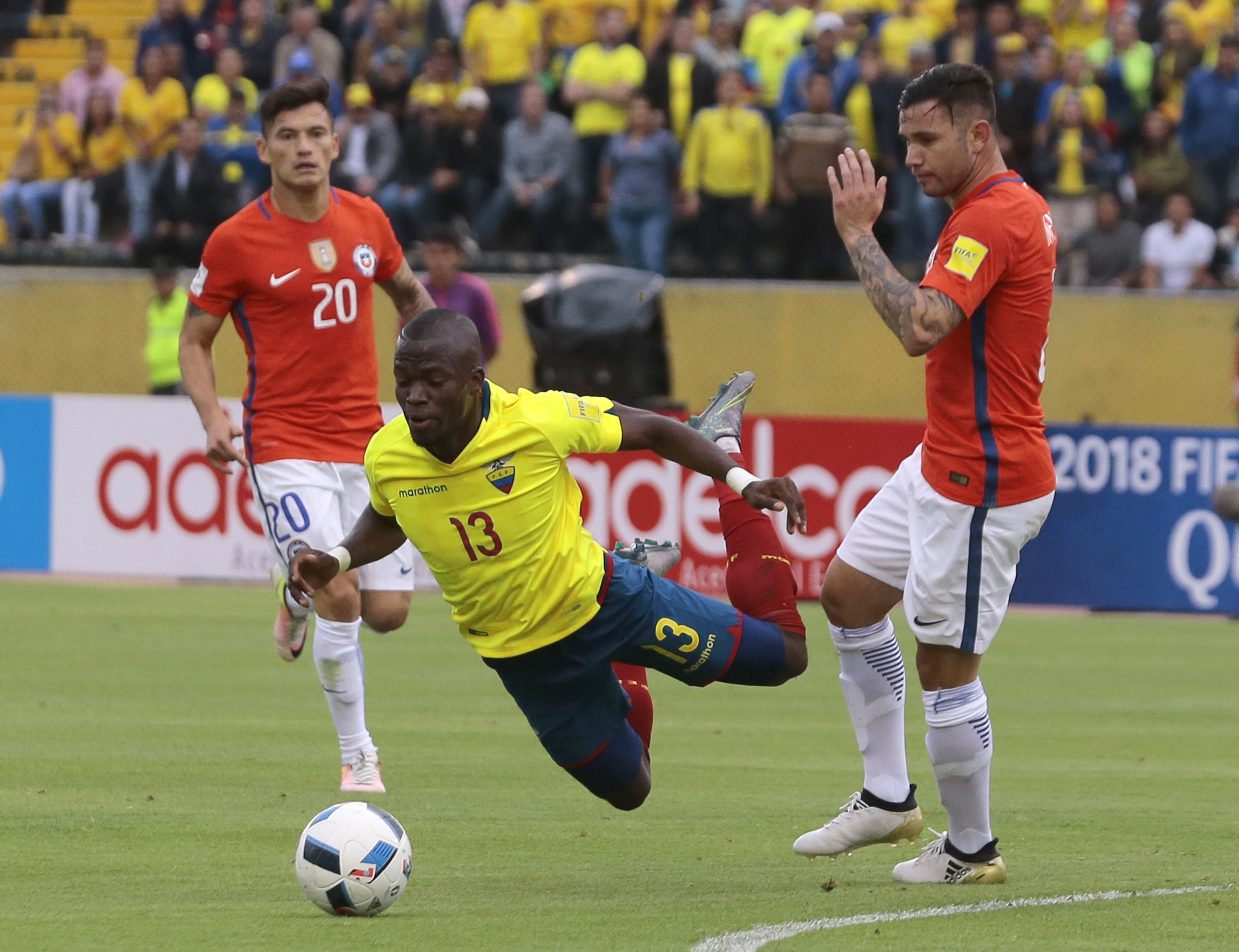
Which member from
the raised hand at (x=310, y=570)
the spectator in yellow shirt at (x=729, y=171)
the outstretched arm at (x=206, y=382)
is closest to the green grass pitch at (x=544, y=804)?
the raised hand at (x=310, y=570)

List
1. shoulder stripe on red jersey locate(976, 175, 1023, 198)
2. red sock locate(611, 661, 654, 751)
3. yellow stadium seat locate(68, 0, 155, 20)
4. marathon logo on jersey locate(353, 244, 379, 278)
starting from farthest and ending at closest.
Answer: yellow stadium seat locate(68, 0, 155, 20), marathon logo on jersey locate(353, 244, 379, 278), red sock locate(611, 661, 654, 751), shoulder stripe on red jersey locate(976, 175, 1023, 198)

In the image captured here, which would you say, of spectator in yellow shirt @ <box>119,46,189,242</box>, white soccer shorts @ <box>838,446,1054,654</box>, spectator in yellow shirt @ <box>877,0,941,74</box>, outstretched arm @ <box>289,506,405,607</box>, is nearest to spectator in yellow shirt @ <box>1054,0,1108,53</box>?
spectator in yellow shirt @ <box>877,0,941,74</box>

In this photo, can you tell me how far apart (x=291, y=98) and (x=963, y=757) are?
13.1 feet

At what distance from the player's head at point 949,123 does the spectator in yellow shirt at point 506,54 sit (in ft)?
46.8

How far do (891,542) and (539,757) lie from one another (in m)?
3.22

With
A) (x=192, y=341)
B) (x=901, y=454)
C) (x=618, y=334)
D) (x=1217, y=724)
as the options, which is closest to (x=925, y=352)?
(x=192, y=341)

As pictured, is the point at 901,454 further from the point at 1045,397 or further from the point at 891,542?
the point at 891,542

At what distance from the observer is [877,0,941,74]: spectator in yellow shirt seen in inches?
747

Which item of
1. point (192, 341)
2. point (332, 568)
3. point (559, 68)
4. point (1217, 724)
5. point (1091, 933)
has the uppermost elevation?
point (559, 68)

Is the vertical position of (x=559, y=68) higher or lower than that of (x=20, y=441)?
higher

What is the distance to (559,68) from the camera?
67.2 ft

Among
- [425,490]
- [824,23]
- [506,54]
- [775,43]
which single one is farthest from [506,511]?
[506,54]

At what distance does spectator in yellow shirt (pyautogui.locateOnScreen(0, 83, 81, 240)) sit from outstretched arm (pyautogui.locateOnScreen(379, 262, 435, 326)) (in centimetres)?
1414

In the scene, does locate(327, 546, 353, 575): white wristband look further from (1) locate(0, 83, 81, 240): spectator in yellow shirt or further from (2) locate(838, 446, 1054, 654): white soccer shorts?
(1) locate(0, 83, 81, 240): spectator in yellow shirt
